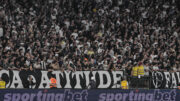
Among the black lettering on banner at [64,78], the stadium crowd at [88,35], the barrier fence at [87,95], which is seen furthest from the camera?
the stadium crowd at [88,35]

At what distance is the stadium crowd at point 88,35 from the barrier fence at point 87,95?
2.83 meters

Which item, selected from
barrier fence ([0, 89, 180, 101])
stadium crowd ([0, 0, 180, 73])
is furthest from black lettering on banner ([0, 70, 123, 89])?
barrier fence ([0, 89, 180, 101])

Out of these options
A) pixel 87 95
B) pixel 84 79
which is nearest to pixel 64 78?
pixel 84 79

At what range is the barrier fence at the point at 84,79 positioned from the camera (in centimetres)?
2219

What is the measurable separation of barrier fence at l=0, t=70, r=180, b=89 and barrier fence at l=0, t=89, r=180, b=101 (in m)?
2.12

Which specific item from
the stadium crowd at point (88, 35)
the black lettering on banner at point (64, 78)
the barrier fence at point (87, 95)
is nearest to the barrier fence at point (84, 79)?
the black lettering on banner at point (64, 78)

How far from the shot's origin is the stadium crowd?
2539 centimetres

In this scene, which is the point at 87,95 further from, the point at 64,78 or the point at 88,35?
the point at 88,35

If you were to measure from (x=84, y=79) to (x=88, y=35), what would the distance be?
258 inches

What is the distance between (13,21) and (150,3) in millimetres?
13334

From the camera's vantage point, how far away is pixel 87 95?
21.3m

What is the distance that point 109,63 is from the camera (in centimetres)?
2666

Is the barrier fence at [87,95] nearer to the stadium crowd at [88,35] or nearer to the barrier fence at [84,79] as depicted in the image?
the barrier fence at [84,79]

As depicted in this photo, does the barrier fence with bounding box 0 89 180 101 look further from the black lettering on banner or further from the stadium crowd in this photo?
the stadium crowd
